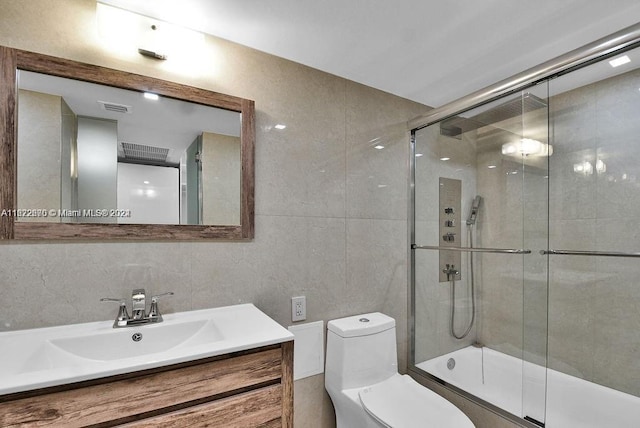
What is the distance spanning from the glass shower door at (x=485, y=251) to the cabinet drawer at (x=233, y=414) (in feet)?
4.34

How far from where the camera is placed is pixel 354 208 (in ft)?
6.29

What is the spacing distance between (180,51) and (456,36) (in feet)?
4.29

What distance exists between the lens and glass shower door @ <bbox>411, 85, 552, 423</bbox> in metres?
1.69

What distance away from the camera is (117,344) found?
45.4 inches

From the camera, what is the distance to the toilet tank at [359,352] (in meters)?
1.66

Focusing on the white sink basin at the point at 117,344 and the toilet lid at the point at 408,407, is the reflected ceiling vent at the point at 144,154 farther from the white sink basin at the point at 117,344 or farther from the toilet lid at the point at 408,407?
the toilet lid at the point at 408,407

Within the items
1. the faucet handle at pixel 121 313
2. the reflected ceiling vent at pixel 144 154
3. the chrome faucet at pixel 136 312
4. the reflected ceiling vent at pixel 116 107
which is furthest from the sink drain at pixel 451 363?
the reflected ceiling vent at pixel 116 107

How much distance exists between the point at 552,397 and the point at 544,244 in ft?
2.53

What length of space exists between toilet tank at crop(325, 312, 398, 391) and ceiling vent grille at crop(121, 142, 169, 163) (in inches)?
48.5

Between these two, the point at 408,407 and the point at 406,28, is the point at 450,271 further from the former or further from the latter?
the point at 406,28

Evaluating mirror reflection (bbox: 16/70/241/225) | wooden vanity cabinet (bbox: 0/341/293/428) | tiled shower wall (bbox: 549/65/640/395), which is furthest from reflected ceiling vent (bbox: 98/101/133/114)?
tiled shower wall (bbox: 549/65/640/395)

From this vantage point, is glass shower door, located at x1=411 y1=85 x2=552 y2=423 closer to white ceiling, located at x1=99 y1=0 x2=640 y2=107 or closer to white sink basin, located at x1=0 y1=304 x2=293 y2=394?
white ceiling, located at x1=99 y1=0 x2=640 y2=107

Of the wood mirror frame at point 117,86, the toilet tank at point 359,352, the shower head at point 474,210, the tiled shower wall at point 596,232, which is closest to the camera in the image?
the wood mirror frame at point 117,86

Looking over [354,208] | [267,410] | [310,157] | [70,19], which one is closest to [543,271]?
[354,208]
